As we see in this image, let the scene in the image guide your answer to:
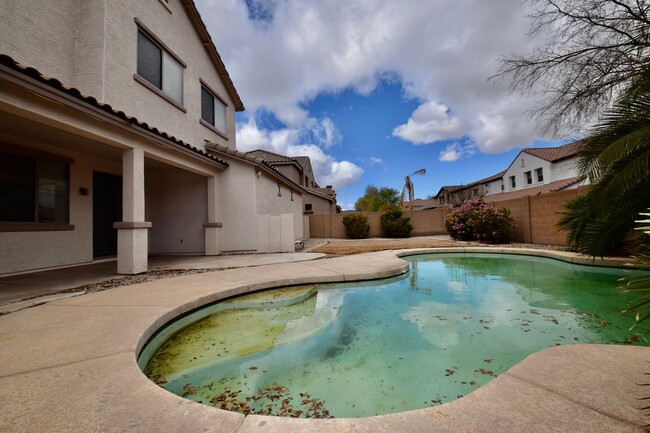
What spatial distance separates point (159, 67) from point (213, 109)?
9.08ft

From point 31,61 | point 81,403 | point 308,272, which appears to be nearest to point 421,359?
point 81,403

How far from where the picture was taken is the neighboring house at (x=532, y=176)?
74.7 feet

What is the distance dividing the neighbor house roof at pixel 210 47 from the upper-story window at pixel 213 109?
0.91 m

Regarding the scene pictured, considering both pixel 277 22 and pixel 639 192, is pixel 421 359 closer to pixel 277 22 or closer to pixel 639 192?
pixel 639 192

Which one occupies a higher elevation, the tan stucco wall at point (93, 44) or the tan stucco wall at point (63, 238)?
the tan stucco wall at point (93, 44)

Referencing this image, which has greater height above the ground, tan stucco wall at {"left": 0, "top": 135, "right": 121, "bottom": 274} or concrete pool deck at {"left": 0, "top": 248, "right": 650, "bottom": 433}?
tan stucco wall at {"left": 0, "top": 135, "right": 121, "bottom": 274}

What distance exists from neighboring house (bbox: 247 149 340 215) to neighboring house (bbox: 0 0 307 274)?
11.0m

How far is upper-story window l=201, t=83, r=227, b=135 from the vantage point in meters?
10.0

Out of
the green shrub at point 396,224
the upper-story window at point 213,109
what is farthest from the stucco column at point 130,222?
the green shrub at point 396,224

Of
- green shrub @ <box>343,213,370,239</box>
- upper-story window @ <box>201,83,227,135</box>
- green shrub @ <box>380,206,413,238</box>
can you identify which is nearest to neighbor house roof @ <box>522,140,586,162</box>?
green shrub @ <box>380,206,413,238</box>

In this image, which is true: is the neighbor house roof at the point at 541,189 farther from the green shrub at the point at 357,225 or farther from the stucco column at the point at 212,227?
the stucco column at the point at 212,227

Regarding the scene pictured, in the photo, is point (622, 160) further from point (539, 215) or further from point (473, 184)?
point (473, 184)

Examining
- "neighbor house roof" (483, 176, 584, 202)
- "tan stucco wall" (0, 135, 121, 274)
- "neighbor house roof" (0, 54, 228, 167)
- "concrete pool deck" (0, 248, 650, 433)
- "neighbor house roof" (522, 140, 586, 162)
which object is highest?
"neighbor house roof" (522, 140, 586, 162)

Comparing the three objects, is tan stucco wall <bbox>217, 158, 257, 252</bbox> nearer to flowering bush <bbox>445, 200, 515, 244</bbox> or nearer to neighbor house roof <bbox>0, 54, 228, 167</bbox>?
Result: neighbor house roof <bbox>0, 54, 228, 167</bbox>
